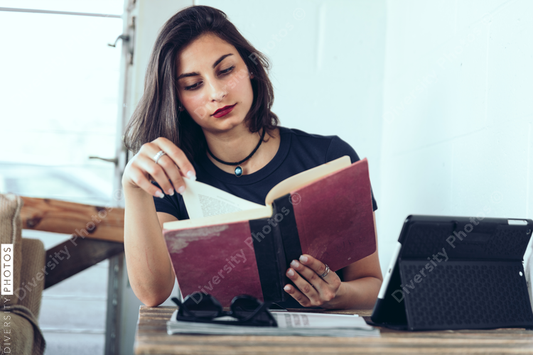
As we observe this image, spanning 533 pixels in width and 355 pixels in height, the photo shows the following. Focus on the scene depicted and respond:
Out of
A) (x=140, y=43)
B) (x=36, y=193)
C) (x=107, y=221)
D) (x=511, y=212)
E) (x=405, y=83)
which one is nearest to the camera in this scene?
(x=511, y=212)

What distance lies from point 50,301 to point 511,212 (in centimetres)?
245

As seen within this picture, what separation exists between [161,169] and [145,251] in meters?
0.22

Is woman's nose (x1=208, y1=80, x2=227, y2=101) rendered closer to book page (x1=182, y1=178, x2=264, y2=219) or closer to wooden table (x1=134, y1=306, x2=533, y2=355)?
book page (x1=182, y1=178, x2=264, y2=219)

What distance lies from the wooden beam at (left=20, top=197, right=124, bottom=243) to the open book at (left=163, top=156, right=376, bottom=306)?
3.20ft

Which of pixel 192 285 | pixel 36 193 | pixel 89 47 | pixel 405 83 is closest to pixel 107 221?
pixel 36 193

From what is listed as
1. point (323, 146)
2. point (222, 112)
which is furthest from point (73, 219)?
point (323, 146)

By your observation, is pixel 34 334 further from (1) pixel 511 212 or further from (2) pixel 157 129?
(1) pixel 511 212

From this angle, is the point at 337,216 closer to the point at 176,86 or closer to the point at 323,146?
the point at 323,146

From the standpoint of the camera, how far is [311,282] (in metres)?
0.79

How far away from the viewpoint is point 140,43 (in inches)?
70.3

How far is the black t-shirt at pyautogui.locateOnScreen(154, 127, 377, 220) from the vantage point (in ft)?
3.80

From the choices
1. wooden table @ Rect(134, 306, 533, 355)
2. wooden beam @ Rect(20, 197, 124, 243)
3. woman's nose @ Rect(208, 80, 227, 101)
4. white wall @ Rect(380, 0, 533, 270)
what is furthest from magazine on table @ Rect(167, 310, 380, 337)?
wooden beam @ Rect(20, 197, 124, 243)

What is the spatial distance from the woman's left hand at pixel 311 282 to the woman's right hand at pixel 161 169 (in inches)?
9.5

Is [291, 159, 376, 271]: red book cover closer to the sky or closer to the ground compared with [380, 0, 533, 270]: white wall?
Result: closer to the ground
